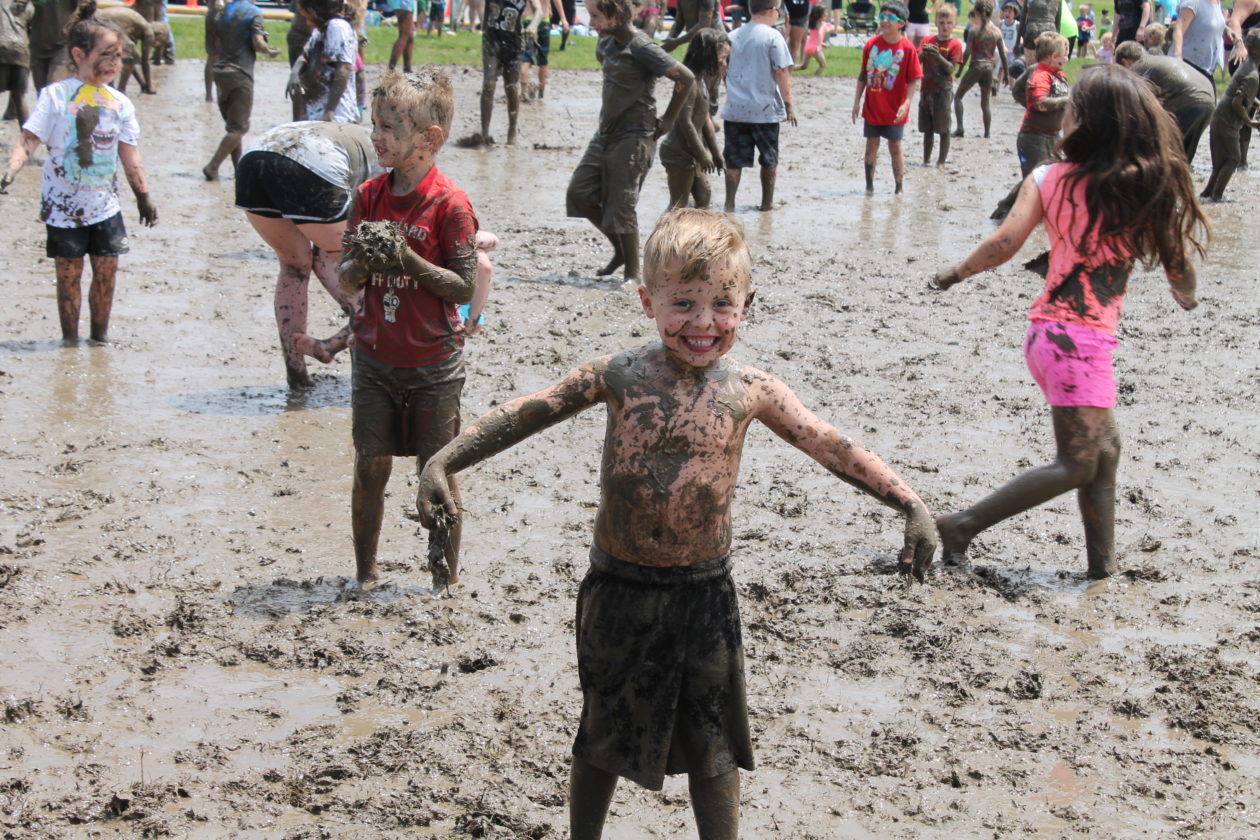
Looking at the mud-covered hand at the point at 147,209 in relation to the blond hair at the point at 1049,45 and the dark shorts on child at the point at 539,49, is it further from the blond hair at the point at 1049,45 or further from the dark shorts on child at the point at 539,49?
the dark shorts on child at the point at 539,49

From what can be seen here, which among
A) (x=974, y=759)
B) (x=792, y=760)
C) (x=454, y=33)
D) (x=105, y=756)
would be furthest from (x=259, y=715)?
(x=454, y=33)

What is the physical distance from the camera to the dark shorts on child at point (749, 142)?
1249 cm

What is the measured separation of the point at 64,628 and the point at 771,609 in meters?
2.48

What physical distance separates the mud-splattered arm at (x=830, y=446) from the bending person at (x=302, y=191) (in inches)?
139

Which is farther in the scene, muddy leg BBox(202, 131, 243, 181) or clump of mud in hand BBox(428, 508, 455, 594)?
muddy leg BBox(202, 131, 243, 181)

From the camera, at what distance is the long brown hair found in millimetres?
5012

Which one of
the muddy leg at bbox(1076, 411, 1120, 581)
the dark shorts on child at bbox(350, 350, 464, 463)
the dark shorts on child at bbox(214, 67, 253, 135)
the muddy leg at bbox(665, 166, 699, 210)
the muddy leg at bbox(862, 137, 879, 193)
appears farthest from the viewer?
the muddy leg at bbox(862, 137, 879, 193)

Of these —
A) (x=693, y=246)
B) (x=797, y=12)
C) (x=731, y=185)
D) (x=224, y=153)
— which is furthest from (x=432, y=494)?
(x=797, y=12)

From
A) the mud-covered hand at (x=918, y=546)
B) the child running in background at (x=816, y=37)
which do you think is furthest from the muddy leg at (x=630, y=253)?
the child running in background at (x=816, y=37)

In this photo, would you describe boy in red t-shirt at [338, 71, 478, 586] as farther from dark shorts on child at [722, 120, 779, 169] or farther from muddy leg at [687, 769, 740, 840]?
dark shorts on child at [722, 120, 779, 169]

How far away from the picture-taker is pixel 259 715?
4.12m

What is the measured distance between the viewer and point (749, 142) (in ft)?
41.4

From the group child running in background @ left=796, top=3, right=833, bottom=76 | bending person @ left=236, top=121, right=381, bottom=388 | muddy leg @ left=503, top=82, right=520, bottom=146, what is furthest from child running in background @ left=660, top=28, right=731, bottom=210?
child running in background @ left=796, top=3, right=833, bottom=76

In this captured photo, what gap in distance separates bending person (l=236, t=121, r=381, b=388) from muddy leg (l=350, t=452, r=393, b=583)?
5.57ft
